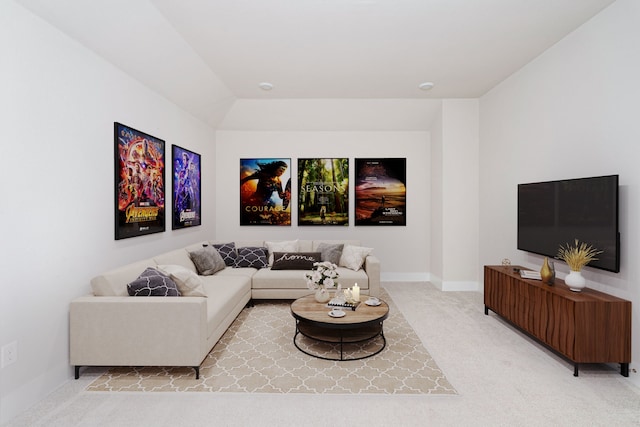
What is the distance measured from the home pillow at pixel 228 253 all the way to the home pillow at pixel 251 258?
64mm

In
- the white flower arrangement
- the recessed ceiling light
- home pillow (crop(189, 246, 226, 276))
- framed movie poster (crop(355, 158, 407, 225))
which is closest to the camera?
the white flower arrangement

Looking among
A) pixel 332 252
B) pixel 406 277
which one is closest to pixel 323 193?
pixel 332 252

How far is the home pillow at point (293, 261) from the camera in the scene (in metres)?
4.70

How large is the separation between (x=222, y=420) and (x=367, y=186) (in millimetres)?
4554

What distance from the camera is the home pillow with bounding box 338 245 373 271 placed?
470 cm

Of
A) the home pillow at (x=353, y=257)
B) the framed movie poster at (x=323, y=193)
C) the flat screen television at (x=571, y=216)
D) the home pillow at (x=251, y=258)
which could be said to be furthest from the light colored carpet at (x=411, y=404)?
the framed movie poster at (x=323, y=193)

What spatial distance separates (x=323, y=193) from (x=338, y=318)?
3.29 m

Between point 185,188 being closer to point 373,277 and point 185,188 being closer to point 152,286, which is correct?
point 152,286

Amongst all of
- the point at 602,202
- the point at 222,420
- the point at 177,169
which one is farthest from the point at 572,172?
the point at 177,169

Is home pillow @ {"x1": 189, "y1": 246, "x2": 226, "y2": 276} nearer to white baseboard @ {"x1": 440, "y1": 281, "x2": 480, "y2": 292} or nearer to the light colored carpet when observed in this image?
the light colored carpet

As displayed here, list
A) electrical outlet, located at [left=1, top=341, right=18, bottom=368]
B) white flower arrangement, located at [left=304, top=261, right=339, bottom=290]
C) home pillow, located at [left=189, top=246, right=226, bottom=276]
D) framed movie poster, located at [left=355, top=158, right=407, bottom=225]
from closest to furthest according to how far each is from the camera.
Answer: electrical outlet, located at [left=1, top=341, right=18, bottom=368] < white flower arrangement, located at [left=304, top=261, right=339, bottom=290] < home pillow, located at [left=189, top=246, right=226, bottom=276] < framed movie poster, located at [left=355, top=158, right=407, bottom=225]

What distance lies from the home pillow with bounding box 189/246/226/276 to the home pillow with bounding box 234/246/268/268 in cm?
37

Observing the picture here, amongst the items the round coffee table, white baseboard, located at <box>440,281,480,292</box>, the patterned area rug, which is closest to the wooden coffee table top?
the round coffee table

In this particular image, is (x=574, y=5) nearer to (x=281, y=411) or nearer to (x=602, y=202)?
(x=602, y=202)
